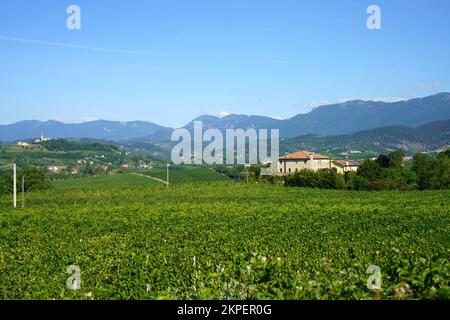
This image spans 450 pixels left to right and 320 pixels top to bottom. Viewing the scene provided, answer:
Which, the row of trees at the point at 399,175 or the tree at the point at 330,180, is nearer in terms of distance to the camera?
the row of trees at the point at 399,175

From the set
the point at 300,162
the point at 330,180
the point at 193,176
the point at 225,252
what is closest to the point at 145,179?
the point at 193,176

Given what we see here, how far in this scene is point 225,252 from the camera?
52.7 ft

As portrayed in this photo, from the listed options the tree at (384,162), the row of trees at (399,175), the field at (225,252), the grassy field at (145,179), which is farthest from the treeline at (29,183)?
the tree at (384,162)

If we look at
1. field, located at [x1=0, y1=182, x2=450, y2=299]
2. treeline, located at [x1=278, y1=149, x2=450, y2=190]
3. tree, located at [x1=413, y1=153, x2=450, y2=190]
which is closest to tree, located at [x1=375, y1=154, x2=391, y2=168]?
treeline, located at [x1=278, y1=149, x2=450, y2=190]

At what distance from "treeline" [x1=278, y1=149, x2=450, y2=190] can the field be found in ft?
128

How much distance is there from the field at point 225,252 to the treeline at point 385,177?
38.9 meters

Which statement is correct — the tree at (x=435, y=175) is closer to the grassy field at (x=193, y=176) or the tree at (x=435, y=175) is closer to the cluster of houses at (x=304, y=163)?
the grassy field at (x=193, y=176)

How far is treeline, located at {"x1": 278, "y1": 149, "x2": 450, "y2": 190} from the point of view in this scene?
67.2 meters

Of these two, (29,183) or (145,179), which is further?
(145,179)

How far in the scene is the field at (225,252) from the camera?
6312 millimetres

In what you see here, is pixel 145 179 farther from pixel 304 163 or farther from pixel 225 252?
pixel 225 252

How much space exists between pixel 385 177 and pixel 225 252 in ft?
208

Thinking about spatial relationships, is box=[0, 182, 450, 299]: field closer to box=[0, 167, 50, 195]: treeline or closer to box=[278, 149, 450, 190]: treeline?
box=[278, 149, 450, 190]: treeline
